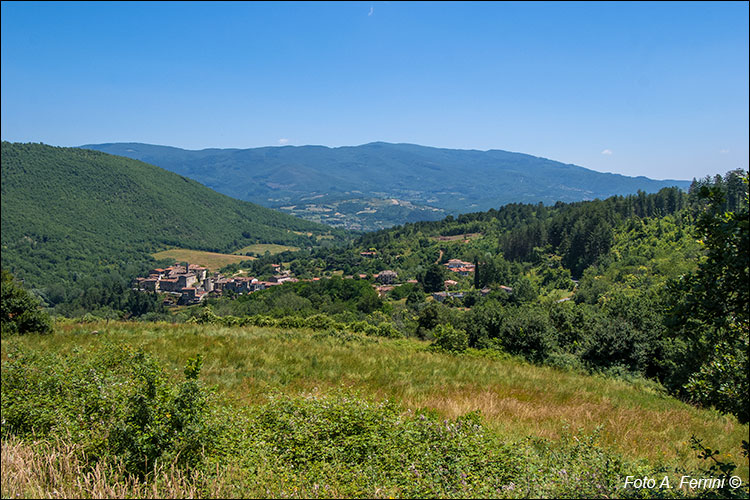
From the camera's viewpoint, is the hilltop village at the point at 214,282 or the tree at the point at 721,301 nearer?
the tree at the point at 721,301

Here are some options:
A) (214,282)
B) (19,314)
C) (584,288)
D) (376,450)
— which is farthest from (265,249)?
(376,450)

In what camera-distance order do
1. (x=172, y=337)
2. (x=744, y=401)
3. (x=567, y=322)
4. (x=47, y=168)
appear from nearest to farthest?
1. (x=744, y=401)
2. (x=172, y=337)
3. (x=567, y=322)
4. (x=47, y=168)

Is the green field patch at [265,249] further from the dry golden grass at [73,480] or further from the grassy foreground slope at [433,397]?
the dry golden grass at [73,480]

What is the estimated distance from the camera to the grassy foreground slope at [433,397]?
4.09m

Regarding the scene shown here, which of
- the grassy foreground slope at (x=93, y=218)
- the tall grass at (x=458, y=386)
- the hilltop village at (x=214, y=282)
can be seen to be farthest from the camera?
the grassy foreground slope at (x=93, y=218)

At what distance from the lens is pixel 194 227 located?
17062 cm

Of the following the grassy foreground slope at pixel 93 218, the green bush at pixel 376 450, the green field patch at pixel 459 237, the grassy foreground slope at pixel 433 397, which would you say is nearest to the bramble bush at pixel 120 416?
the grassy foreground slope at pixel 433 397

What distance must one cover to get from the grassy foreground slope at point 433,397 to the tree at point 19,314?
0.80m

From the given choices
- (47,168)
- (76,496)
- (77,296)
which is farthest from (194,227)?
(76,496)

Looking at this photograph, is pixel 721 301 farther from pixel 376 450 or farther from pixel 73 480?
pixel 73 480

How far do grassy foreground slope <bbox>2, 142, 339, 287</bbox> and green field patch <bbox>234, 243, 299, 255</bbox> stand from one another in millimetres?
4081

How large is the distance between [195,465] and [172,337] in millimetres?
9320

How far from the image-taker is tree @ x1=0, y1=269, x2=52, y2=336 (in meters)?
11.2

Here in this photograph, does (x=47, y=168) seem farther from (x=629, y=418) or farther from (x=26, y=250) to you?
(x=629, y=418)
